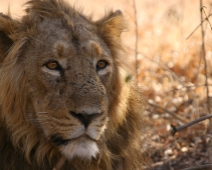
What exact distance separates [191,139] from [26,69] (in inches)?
105

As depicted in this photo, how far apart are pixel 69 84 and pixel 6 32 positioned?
721 mm

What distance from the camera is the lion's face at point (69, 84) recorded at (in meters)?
4.19

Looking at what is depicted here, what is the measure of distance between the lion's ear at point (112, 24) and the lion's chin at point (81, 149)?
3.91 feet

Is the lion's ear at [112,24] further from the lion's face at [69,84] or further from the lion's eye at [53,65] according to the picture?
the lion's eye at [53,65]

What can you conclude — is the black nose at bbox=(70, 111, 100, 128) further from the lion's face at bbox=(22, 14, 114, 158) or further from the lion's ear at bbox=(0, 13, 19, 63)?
the lion's ear at bbox=(0, 13, 19, 63)

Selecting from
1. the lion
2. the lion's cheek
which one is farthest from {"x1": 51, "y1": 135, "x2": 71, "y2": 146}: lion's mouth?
the lion's cheek

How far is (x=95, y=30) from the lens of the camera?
493 cm

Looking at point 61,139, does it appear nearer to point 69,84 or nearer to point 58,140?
point 58,140

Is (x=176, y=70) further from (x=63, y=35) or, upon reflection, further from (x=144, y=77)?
(x=63, y=35)

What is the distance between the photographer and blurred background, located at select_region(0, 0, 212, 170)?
6.18 m

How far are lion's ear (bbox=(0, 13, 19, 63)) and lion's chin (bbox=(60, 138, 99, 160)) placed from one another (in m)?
0.98

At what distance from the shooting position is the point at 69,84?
172 inches

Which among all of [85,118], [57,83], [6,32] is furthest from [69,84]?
[6,32]

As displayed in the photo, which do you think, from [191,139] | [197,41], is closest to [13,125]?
[191,139]
